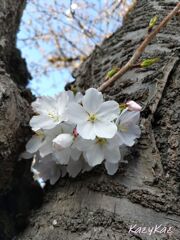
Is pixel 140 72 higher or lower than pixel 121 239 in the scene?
higher

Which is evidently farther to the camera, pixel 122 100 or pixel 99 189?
pixel 122 100

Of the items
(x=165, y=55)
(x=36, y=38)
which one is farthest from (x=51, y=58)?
(x=165, y=55)

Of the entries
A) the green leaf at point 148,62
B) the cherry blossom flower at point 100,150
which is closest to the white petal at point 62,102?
the cherry blossom flower at point 100,150

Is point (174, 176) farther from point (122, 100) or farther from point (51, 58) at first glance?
point (51, 58)

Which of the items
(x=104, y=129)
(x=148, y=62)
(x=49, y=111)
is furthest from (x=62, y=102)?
(x=148, y=62)

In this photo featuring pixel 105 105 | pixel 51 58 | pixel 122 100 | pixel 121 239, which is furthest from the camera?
pixel 51 58

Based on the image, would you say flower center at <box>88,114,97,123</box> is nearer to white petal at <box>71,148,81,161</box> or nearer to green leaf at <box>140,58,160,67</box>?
white petal at <box>71,148,81,161</box>

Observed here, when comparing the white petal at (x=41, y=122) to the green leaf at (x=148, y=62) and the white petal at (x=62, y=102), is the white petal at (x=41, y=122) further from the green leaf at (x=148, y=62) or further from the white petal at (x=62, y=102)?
the green leaf at (x=148, y=62)

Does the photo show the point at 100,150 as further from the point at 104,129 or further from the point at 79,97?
the point at 79,97
